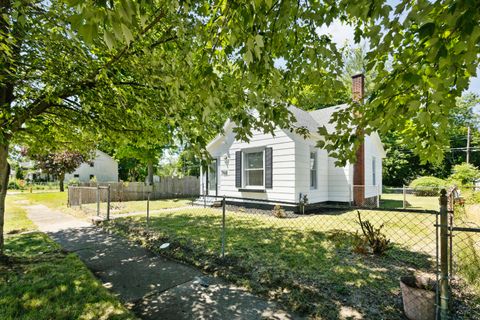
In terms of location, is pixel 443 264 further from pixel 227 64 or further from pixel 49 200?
pixel 49 200

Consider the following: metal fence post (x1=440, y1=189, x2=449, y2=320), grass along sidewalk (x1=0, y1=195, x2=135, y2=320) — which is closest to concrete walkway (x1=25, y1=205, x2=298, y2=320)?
grass along sidewalk (x1=0, y1=195, x2=135, y2=320)

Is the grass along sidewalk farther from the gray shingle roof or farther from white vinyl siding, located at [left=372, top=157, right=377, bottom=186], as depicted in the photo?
white vinyl siding, located at [left=372, top=157, right=377, bottom=186]

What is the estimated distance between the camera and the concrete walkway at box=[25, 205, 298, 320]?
10.3 ft

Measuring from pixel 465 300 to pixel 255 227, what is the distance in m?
5.09

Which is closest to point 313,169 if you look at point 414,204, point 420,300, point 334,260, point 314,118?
point 314,118

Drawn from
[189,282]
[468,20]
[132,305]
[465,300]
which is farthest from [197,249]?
[468,20]

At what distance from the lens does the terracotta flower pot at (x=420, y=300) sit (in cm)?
273

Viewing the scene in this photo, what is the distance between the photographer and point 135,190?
17.2 meters

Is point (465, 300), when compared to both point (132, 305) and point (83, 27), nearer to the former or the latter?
point (132, 305)

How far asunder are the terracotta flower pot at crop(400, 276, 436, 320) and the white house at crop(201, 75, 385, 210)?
6.27 meters

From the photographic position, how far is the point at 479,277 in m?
3.54

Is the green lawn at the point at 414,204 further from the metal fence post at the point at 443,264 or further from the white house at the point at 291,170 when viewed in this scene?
the metal fence post at the point at 443,264

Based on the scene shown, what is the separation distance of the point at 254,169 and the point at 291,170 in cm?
194

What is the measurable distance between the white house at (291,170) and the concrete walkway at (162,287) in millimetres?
4975
